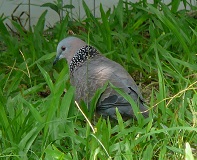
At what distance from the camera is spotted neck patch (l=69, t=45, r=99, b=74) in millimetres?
5363

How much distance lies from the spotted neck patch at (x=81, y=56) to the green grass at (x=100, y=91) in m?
0.14

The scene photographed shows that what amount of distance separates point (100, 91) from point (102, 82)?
142mm

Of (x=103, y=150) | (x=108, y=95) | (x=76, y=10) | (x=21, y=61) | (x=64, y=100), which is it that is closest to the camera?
(x=103, y=150)

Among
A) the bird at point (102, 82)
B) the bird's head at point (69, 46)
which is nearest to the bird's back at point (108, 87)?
the bird at point (102, 82)

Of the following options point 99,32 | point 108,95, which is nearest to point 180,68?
point 108,95

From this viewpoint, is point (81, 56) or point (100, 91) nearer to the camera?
point (100, 91)

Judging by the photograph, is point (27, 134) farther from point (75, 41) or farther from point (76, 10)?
point (76, 10)

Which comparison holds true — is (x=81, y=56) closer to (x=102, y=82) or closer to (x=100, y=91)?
(x=102, y=82)

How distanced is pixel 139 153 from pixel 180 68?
56.1 inches

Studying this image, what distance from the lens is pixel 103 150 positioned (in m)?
3.97

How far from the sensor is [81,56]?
543 centimetres

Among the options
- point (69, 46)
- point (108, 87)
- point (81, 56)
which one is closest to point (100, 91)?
point (108, 87)

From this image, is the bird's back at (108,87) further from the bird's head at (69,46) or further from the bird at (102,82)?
the bird's head at (69,46)

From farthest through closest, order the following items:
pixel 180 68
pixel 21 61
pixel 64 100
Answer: pixel 21 61 < pixel 180 68 < pixel 64 100
